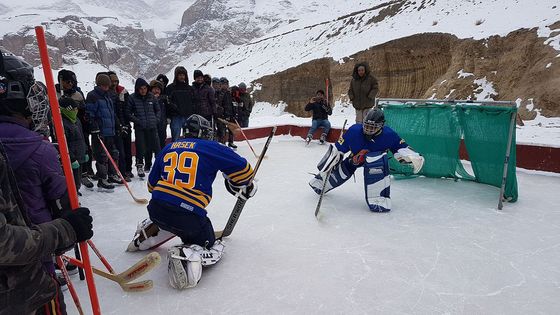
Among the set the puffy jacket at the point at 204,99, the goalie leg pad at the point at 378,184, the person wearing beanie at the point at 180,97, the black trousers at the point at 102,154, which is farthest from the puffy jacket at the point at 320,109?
the black trousers at the point at 102,154

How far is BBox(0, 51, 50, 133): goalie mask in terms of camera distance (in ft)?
4.41

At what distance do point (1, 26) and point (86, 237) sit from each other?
137 meters

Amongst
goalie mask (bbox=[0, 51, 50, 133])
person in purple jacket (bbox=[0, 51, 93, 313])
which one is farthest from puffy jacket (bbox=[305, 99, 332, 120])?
goalie mask (bbox=[0, 51, 50, 133])

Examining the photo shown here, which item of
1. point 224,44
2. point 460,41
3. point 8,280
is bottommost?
point 8,280

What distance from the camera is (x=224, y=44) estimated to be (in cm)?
13162

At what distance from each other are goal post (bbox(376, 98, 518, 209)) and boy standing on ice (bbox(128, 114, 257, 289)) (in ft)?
10.5

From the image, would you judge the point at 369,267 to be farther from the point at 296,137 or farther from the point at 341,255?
the point at 296,137

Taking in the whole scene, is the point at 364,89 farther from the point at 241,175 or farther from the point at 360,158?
the point at 241,175

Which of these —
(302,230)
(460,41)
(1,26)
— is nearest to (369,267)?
(302,230)

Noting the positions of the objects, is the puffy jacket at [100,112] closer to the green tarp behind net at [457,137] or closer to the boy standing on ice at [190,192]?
the boy standing on ice at [190,192]

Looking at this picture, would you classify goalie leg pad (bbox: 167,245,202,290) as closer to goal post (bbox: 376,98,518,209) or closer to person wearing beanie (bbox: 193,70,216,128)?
goal post (bbox: 376,98,518,209)

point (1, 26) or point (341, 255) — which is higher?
point (1, 26)

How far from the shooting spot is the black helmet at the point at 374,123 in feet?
13.1

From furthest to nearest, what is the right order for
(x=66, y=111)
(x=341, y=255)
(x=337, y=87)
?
(x=337, y=87) < (x=66, y=111) < (x=341, y=255)
